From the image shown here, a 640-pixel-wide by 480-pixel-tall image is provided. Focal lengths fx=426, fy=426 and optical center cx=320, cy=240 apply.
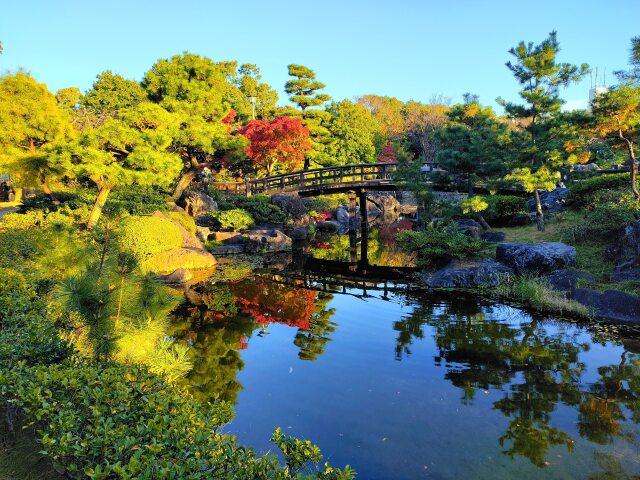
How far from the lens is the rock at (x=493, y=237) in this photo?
56.6 ft

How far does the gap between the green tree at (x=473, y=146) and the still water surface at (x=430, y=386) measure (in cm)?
797

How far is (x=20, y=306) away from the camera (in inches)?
237

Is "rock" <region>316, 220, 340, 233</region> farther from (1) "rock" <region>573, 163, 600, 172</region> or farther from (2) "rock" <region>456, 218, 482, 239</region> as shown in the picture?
(1) "rock" <region>573, 163, 600, 172</region>

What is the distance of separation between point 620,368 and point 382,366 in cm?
422

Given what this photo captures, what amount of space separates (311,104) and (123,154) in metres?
25.3

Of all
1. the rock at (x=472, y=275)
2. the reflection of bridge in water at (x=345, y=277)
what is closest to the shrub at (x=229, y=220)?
the reflection of bridge in water at (x=345, y=277)

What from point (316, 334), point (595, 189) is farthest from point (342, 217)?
point (316, 334)

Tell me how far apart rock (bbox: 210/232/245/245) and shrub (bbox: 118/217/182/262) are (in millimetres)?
4060

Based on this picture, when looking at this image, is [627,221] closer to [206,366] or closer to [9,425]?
[206,366]

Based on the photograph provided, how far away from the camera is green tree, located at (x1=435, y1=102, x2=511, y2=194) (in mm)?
17047

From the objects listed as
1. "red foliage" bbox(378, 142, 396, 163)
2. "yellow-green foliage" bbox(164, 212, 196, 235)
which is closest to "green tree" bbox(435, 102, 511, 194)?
"yellow-green foliage" bbox(164, 212, 196, 235)

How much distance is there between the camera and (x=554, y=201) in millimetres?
19453

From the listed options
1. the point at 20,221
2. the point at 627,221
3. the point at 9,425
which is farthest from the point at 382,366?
the point at 20,221

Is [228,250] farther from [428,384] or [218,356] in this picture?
[428,384]
